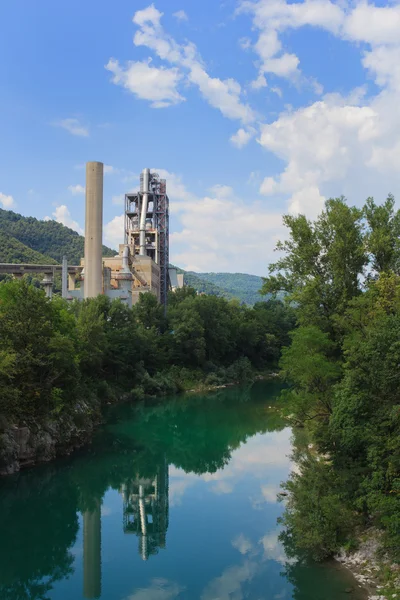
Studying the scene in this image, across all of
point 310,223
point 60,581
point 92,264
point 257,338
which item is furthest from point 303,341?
point 257,338

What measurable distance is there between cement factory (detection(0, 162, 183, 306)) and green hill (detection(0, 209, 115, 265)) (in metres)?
41.8

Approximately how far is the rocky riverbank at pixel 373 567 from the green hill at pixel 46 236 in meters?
104

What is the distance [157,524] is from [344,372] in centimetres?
792

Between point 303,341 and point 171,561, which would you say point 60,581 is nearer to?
point 171,561

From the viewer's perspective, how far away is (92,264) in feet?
189

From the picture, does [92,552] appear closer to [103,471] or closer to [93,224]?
[103,471]

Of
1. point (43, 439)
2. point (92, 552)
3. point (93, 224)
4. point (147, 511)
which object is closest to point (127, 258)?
point (93, 224)

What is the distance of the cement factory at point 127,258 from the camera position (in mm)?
57062

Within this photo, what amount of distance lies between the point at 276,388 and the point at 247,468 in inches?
1058

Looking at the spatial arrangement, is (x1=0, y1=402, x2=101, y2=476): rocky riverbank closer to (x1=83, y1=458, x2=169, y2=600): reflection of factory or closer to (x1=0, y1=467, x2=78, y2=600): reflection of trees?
(x1=0, y1=467, x2=78, y2=600): reflection of trees

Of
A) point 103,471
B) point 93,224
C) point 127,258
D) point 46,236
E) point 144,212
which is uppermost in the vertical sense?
point 46,236

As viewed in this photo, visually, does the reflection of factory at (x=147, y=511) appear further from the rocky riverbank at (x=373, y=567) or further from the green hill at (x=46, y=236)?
the green hill at (x=46, y=236)

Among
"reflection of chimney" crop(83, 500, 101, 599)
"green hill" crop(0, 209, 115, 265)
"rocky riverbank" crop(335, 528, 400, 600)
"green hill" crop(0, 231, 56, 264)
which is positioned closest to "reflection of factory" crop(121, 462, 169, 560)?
"reflection of chimney" crop(83, 500, 101, 599)

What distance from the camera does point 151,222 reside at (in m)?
76.9
